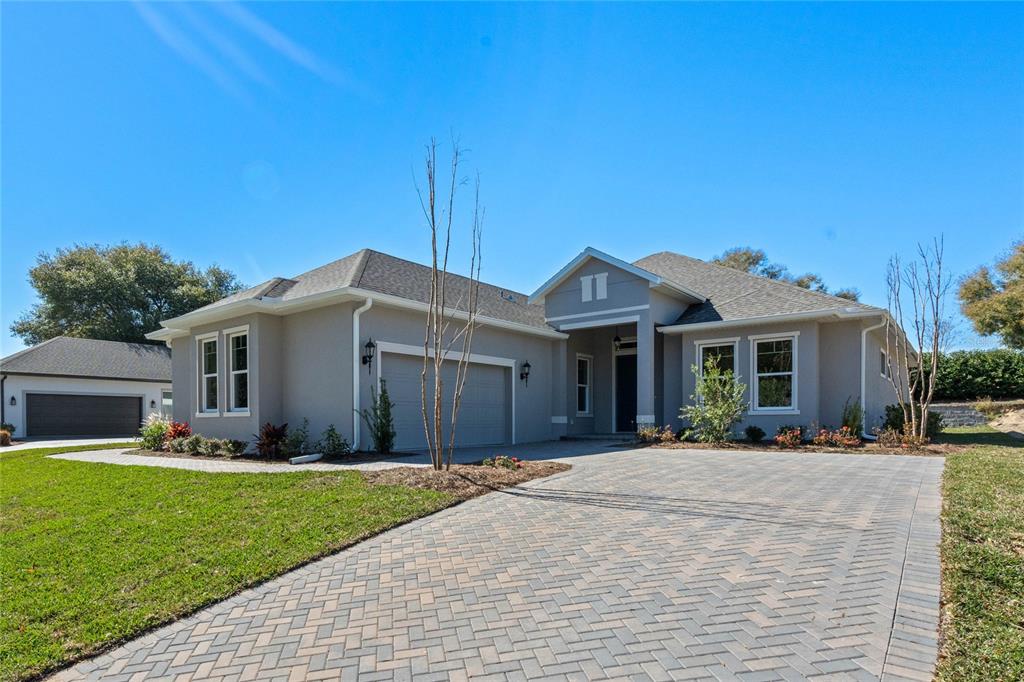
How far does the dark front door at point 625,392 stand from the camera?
17.8 meters

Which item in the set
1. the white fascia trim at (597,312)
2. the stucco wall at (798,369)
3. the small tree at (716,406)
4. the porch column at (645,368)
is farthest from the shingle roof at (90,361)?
the stucco wall at (798,369)

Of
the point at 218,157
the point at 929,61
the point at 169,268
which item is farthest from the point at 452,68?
the point at 169,268

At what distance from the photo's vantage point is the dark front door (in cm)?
Result: 1778

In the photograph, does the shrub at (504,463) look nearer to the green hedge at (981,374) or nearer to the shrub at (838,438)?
the shrub at (838,438)

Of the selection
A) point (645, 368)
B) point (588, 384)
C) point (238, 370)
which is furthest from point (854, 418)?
point (238, 370)

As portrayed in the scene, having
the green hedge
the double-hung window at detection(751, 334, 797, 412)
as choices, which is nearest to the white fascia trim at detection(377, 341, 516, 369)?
the double-hung window at detection(751, 334, 797, 412)

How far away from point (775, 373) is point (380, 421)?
9.91 m

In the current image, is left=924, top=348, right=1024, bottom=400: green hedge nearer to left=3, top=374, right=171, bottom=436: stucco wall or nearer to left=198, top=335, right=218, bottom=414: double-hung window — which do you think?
left=198, top=335, right=218, bottom=414: double-hung window

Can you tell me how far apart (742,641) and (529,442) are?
12.4 metres

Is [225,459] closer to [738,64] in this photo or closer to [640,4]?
[640,4]

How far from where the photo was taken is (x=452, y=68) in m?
11.0

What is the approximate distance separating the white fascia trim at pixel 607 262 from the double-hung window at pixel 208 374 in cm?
899

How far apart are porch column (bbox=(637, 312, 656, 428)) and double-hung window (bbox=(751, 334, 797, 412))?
260 cm

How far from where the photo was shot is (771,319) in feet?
45.1
